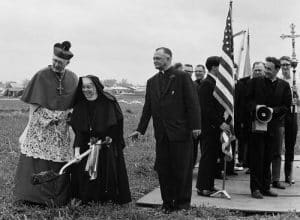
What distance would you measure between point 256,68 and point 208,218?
3.39 metres

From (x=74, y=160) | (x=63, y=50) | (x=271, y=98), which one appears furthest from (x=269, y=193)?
(x=63, y=50)

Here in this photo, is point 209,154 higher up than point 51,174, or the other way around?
point 209,154

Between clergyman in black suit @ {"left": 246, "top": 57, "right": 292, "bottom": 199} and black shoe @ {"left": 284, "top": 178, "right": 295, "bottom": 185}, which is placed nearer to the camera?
clergyman in black suit @ {"left": 246, "top": 57, "right": 292, "bottom": 199}

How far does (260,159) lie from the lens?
7.32m

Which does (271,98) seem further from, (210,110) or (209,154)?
(209,154)

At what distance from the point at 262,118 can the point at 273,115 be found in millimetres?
284

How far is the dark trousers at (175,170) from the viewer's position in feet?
21.3

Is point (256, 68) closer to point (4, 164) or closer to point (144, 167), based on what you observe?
point (144, 167)

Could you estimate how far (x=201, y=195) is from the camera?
7.61m

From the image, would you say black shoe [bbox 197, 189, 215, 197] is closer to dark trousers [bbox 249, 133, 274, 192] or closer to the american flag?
dark trousers [bbox 249, 133, 274, 192]

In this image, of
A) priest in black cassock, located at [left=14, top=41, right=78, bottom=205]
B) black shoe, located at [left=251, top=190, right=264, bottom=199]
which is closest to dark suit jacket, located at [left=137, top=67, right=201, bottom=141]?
priest in black cassock, located at [left=14, top=41, right=78, bottom=205]

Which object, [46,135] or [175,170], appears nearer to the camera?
[175,170]

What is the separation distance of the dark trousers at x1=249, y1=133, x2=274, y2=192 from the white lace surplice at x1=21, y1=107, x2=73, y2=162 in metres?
2.52

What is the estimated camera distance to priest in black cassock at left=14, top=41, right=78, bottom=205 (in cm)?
671
